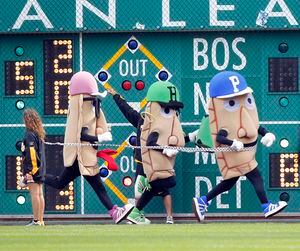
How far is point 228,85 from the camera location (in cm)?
2516

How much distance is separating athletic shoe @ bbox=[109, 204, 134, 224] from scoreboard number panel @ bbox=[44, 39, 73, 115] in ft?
6.03

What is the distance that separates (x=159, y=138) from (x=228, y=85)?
1199 millimetres

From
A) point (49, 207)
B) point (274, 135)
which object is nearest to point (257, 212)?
point (274, 135)

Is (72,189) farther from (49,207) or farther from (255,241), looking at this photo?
(255,241)

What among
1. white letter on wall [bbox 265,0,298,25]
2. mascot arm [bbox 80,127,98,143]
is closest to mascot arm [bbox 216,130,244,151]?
mascot arm [bbox 80,127,98,143]

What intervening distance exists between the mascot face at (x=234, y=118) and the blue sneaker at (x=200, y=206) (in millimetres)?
406

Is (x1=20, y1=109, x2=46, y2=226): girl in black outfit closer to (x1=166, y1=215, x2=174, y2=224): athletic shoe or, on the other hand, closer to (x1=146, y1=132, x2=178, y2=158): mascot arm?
(x1=146, y1=132, x2=178, y2=158): mascot arm

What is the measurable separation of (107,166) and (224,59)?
198 cm

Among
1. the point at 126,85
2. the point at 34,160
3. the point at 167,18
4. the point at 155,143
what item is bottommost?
the point at 34,160

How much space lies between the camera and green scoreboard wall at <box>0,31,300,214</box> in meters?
26.2

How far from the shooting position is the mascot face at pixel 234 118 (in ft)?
82.4

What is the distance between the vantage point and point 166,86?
2573cm

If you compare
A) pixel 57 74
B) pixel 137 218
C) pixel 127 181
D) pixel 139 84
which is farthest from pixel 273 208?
pixel 57 74

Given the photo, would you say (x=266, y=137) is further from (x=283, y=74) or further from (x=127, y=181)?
(x=127, y=181)
